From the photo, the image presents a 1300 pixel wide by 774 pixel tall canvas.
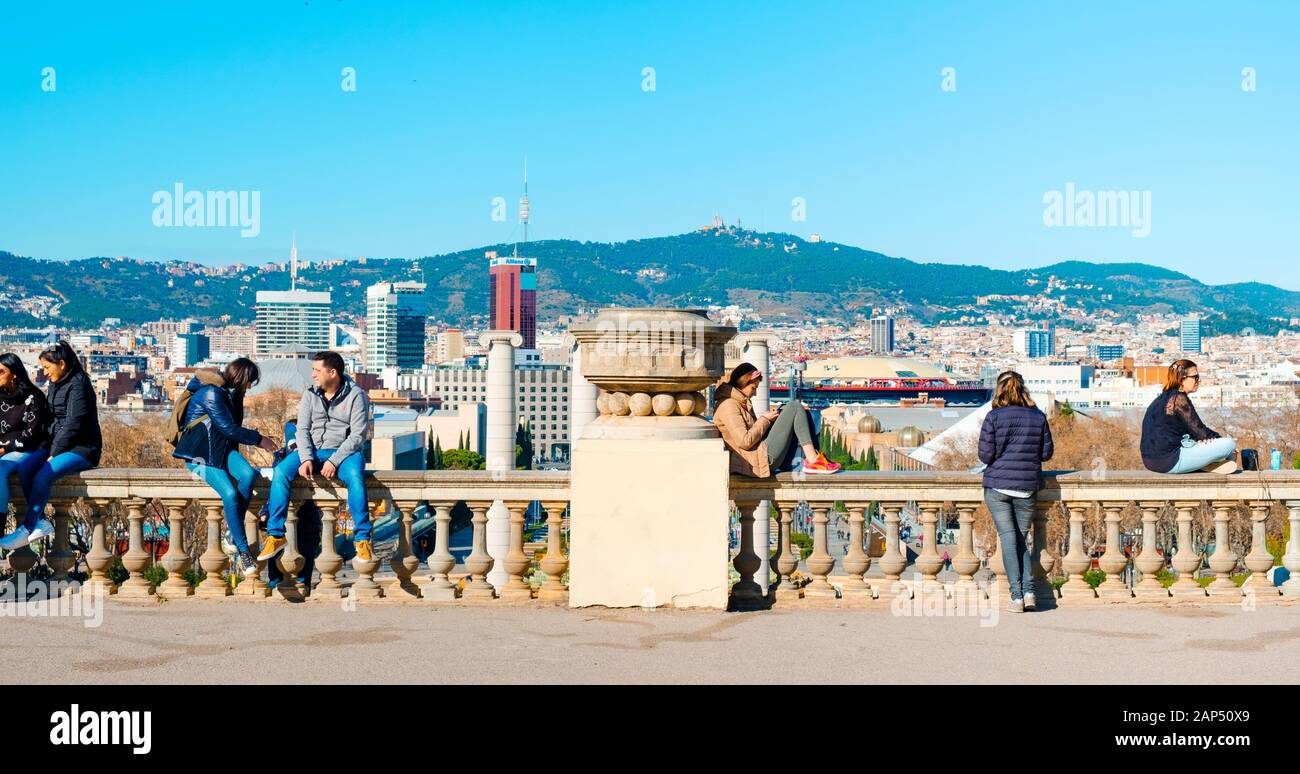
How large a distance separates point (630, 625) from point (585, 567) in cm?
42

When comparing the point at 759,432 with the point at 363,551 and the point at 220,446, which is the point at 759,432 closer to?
the point at 363,551

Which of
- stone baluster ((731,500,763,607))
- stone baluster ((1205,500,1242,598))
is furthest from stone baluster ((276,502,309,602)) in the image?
stone baluster ((1205,500,1242,598))

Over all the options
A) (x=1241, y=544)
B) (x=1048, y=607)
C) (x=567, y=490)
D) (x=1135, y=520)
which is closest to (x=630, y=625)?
(x=567, y=490)

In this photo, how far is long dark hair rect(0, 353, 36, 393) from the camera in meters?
6.63

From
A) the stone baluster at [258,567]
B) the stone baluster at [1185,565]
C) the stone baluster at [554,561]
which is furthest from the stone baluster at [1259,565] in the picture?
the stone baluster at [258,567]

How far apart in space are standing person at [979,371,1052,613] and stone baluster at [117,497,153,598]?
406cm

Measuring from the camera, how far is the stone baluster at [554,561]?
253 inches

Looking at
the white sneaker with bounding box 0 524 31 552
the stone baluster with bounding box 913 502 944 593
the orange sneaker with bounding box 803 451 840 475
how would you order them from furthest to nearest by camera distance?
the orange sneaker with bounding box 803 451 840 475 → the stone baluster with bounding box 913 502 944 593 → the white sneaker with bounding box 0 524 31 552

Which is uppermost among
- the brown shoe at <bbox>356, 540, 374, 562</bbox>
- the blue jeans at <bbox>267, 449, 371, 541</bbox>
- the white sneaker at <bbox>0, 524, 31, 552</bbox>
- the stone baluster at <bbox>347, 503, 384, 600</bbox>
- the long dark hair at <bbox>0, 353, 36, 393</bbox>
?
the long dark hair at <bbox>0, 353, 36, 393</bbox>

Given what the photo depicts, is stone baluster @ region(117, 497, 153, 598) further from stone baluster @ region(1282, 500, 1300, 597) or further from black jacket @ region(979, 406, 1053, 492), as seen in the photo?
stone baluster @ region(1282, 500, 1300, 597)

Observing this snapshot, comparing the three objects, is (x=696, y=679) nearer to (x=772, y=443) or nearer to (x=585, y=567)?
(x=585, y=567)

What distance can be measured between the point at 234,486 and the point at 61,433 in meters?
0.90

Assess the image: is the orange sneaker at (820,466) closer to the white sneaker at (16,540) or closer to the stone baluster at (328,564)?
the stone baluster at (328,564)

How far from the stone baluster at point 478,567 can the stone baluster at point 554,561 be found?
0.26 m
